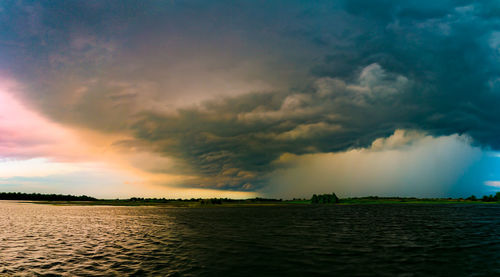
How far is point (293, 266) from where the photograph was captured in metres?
28.0

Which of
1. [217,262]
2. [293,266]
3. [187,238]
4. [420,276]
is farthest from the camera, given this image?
[187,238]

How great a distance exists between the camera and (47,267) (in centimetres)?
2838

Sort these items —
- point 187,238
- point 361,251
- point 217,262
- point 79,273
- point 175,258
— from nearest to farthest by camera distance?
point 79,273 → point 217,262 → point 175,258 → point 361,251 → point 187,238

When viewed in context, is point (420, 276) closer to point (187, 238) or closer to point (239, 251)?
point (239, 251)

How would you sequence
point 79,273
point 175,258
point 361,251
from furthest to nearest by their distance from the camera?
point 361,251 < point 175,258 < point 79,273

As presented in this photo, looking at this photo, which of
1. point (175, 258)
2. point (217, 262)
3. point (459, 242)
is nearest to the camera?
point (217, 262)

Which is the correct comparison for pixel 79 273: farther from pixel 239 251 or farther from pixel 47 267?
pixel 239 251

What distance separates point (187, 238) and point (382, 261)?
3211 centimetres

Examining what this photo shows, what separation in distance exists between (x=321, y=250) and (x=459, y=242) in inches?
946

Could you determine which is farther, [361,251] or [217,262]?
[361,251]

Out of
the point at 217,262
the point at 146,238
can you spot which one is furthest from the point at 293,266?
the point at 146,238

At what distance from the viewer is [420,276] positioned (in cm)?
2419

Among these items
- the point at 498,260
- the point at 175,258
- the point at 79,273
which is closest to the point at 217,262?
the point at 175,258

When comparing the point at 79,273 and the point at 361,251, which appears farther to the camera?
the point at 361,251
